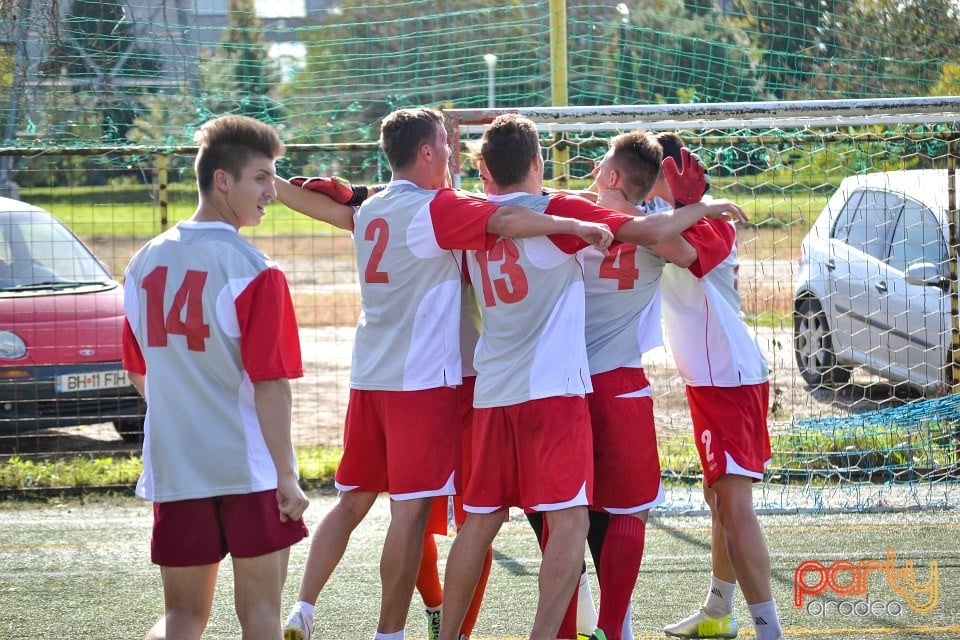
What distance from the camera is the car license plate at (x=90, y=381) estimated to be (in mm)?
6992

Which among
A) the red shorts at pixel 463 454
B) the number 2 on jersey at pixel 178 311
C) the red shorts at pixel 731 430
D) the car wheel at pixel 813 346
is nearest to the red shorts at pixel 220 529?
the number 2 on jersey at pixel 178 311

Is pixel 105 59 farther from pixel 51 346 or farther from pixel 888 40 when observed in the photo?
pixel 888 40

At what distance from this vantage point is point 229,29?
6961mm

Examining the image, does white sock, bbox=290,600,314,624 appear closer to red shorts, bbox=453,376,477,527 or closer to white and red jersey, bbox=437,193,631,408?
red shorts, bbox=453,376,477,527

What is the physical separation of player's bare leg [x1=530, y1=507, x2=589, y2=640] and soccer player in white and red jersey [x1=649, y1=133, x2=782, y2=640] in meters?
0.66

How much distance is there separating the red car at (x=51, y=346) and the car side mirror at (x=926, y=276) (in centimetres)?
485

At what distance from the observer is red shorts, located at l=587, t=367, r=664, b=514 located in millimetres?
3676

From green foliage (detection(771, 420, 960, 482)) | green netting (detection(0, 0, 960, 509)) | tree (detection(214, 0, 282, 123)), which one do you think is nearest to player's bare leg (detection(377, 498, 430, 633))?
green netting (detection(0, 0, 960, 509))

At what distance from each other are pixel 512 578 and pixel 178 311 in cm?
248

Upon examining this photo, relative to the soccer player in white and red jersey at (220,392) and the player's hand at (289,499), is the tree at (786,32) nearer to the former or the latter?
the soccer player in white and red jersey at (220,392)

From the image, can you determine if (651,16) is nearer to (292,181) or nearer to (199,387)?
(292,181)

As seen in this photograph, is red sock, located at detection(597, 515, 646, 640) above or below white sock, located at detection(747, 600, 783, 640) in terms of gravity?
above

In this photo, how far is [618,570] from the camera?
3629mm

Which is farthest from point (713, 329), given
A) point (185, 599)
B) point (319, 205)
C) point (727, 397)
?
point (185, 599)
